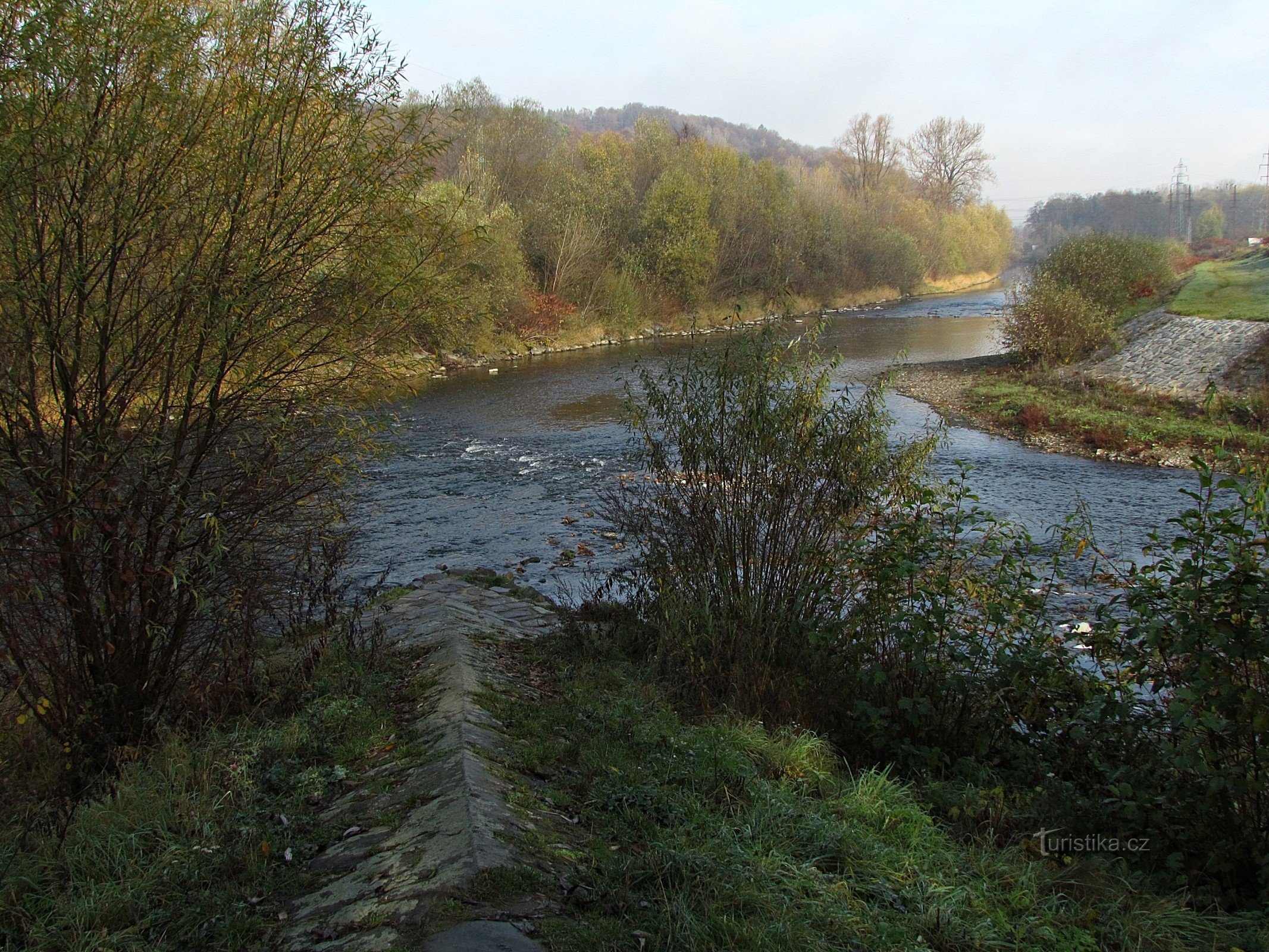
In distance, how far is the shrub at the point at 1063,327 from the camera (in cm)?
2969

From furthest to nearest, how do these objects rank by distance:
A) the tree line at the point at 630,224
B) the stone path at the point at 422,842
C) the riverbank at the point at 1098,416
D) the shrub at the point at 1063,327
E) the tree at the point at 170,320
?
the tree line at the point at 630,224 < the shrub at the point at 1063,327 < the riverbank at the point at 1098,416 < the tree at the point at 170,320 < the stone path at the point at 422,842

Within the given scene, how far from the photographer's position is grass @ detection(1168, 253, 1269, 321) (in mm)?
28062

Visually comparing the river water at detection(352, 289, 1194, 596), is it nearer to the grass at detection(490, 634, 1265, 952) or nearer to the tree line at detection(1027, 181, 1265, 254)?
the grass at detection(490, 634, 1265, 952)

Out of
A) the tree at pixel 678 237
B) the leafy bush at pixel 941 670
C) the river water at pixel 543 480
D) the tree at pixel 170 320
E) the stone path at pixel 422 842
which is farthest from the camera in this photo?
the tree at pixel 678 237

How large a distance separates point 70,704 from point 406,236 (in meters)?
3.81

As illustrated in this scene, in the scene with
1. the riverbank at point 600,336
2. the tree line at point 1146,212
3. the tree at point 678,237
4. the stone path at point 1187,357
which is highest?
the tree line at point 1146,212

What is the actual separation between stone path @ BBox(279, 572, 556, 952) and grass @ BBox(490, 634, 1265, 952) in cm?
26

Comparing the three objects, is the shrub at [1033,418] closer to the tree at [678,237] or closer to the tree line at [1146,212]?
the tree at [678,237]

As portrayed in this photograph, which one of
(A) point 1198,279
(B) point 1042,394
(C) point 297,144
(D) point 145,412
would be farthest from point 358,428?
(A) point 1198,279

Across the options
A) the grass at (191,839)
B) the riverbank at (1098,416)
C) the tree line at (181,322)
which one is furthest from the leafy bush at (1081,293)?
the grass at (191,839)

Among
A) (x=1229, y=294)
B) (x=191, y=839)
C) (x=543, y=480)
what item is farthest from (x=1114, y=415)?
(x=191, y=839)

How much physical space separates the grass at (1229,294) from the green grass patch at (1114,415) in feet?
20.4

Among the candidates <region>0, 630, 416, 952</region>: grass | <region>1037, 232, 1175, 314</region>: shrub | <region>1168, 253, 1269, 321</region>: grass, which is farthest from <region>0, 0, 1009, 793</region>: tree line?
<region>1037, 232, 1175, 314</region>: shrub

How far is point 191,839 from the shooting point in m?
4.29
